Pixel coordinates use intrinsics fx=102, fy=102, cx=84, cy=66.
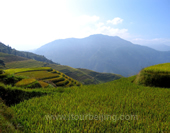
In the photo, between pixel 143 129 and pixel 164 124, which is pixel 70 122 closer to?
pixel 143 129

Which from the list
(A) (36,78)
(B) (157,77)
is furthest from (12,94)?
(A) (36,78)

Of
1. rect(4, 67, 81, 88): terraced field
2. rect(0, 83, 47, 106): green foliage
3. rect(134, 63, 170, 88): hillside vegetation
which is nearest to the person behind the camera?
rect(0, 83, 47, 106): green foliage

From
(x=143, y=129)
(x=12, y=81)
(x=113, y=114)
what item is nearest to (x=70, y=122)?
(x=113, y=114)

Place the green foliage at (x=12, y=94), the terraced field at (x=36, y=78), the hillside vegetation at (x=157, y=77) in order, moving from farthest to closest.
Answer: the terraced field at (x=36, y=78)
the hillside vegetation at (x=157, y=77)
the green foliage at (x=12, y=94)

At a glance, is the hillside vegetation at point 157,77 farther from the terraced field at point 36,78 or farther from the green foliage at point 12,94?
the terraced field at point 36,78

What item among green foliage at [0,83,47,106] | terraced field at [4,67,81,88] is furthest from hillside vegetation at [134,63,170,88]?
terraced field at [4,67,81,88]

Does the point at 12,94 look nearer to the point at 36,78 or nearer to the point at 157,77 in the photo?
the point at 157,77

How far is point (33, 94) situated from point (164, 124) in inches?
292

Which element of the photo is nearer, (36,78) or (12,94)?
(12,94)

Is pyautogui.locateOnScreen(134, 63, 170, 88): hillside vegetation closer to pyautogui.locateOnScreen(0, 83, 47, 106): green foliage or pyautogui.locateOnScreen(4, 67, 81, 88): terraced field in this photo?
pyautogui.locateOnScreen(0, 83, 47, 106): green foliage

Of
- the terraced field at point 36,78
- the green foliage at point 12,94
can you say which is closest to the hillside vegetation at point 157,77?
the green foliage at point 12,94

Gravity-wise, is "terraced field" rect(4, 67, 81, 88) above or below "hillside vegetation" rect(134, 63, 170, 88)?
below

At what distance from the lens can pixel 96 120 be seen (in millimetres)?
3910

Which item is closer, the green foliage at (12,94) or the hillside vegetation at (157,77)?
the green foliage at (12,94)
